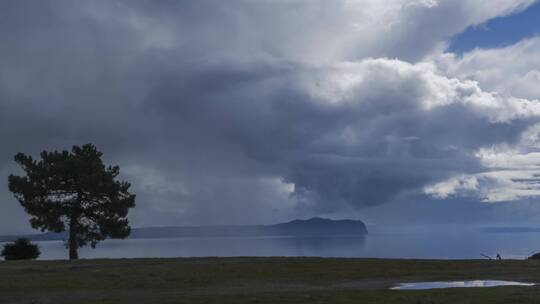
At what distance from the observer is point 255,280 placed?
120ft

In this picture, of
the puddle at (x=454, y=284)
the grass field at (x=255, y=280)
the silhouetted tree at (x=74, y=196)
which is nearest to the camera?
the grass field at (x=255, y=280)

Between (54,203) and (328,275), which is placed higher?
(54,203)

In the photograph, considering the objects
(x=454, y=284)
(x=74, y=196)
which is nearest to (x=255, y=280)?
(x=454, y=284)

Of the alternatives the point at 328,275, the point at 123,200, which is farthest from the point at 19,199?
the point at 328,275

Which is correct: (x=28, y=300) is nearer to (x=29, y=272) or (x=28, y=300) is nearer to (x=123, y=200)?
Answer: (x=29, y=272)

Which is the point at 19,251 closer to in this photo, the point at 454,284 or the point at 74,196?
the point at 74,196

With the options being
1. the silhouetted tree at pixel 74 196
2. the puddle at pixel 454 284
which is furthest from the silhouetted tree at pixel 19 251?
the puddle at pixel 454 284

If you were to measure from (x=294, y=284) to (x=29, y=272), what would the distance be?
16.2 meters

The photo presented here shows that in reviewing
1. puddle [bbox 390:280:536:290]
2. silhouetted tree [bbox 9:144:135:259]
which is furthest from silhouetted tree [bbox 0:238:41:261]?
puddle [bbox 390:280:536:290]

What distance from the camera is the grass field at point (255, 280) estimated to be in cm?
2742

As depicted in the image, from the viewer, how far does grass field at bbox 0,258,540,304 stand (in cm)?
2742

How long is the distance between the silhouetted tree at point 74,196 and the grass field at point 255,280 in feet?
47.5

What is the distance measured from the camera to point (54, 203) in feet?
204

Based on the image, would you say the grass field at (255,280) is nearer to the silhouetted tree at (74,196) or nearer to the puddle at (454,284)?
the puddle at (454,284)
